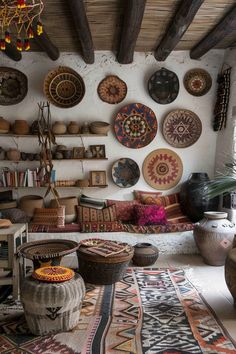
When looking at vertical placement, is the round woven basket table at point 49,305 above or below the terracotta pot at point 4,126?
below

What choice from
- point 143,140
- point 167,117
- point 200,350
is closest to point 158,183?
point 143,140

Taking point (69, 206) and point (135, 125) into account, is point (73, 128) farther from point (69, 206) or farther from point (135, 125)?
point (69, 206)

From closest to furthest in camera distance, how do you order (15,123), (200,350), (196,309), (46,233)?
(200,350) → (196,309) → (46,233) → (15,123)

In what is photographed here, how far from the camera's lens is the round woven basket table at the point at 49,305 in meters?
2.32

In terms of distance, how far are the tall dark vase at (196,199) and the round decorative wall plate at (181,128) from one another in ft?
1.83

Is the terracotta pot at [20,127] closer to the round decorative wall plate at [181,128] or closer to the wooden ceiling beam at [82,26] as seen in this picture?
the wooden ceiling beam at [82,26]

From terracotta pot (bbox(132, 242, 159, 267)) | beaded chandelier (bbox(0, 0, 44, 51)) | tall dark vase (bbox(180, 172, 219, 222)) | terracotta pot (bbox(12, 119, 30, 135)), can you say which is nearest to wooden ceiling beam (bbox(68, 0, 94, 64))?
beaded chandelier (bbox(0, 0, 44, 51))

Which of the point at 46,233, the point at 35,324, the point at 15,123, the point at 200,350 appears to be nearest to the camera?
the point at 200,350

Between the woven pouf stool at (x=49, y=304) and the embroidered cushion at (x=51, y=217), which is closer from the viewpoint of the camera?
the woven pouf stool at (x=49, y=304)

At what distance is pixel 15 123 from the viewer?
472 cm

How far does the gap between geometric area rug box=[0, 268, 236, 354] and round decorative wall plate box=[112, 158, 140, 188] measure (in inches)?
76.8

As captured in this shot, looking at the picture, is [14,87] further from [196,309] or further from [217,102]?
[196,309]

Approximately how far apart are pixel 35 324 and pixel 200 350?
115cm

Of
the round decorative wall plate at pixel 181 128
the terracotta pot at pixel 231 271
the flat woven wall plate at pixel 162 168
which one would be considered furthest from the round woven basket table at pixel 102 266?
the round decorative wall plate at pixel 181 128
